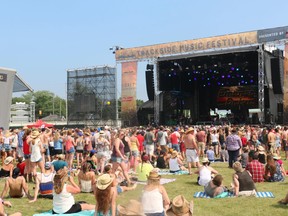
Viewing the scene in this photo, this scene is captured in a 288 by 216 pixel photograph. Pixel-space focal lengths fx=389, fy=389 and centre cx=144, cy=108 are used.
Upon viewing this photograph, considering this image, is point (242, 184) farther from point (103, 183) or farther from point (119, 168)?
point (103, 183)

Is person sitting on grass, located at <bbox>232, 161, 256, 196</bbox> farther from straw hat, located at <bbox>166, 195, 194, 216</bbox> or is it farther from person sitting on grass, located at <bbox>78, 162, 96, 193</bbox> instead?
straw hat, located at <bbox>166, 195, 194, 216</bbox>

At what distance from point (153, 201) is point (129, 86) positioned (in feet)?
82.4

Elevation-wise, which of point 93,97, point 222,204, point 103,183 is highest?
point 93,97

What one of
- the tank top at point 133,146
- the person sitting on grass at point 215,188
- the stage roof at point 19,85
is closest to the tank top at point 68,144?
the tank top at point 133,146

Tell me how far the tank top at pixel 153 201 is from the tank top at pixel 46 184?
2894 millimetres

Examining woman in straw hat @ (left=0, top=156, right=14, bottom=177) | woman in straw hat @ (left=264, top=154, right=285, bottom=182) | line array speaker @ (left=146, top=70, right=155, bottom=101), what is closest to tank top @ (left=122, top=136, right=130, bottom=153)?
woman in straw hat @ (left=0, top=156, right=14, bottom=177)

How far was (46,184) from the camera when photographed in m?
7.39

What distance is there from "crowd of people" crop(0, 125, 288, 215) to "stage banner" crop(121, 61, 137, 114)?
14.5 metres

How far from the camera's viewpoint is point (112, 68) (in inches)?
1298

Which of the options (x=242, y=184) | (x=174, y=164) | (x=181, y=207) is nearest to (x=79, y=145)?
(x=174, y=164)

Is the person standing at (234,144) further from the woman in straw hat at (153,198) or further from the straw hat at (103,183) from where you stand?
the straw hat at (103,183)

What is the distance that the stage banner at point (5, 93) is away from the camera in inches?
802

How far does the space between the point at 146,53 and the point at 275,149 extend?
16.1 m

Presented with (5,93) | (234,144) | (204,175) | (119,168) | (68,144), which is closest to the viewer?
(204,175)
